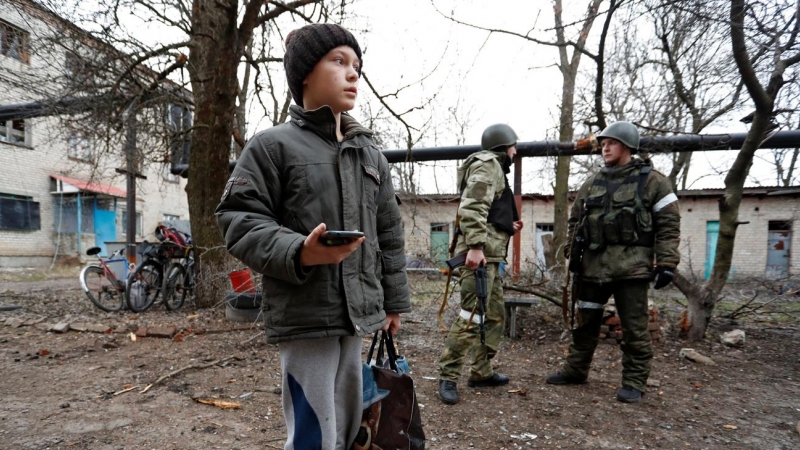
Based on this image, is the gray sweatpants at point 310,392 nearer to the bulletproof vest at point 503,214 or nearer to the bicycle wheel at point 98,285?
the bulletproof vest at point 503,214

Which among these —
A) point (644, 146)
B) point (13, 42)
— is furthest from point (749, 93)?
point (13, 42)

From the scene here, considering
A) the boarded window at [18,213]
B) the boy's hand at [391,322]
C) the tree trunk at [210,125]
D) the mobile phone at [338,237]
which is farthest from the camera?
the boarded window at [18,213]

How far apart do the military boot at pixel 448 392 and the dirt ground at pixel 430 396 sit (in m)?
0.05

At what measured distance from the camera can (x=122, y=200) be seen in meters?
20.1

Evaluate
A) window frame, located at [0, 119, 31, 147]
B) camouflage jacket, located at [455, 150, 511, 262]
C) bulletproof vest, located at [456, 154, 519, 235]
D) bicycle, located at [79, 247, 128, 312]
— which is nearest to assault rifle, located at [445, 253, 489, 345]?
camouflage jacket, located at [455, 150, 511, 262]

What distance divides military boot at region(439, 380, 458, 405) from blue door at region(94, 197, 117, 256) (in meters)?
20.2

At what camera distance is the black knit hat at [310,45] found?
5.42ft

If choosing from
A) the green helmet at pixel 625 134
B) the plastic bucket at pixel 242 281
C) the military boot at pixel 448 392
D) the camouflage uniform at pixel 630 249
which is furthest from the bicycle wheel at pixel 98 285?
the green helmet at pixel 625 134

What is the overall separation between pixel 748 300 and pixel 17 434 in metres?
7.17

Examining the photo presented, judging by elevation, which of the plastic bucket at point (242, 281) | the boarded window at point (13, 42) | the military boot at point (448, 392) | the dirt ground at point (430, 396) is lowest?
the dirt ground at point (430, 396)

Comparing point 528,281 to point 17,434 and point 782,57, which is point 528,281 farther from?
point 17,434

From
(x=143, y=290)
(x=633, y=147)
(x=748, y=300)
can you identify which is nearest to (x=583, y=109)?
(x=633, y=147)

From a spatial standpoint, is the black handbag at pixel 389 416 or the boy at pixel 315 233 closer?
the boy at pixel 315 233

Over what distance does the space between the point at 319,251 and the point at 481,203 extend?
2121mm
